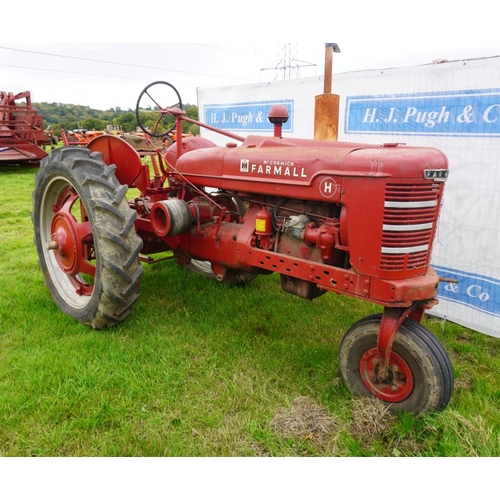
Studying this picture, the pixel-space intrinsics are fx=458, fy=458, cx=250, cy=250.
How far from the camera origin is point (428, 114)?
12.5 feet

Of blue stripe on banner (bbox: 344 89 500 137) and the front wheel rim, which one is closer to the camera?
the front wheel rim

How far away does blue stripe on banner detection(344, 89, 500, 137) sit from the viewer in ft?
11.4

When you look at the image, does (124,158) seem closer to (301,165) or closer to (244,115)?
(301,165)

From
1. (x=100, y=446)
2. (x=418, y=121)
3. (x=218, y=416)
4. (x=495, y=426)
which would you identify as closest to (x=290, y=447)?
(x=218, y=416)

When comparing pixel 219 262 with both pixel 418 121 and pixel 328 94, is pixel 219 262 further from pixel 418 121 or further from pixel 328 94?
pixel 418 121

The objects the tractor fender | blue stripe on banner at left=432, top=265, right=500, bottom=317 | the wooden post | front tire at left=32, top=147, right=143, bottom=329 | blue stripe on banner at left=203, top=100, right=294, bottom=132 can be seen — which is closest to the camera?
front tire at left=32, top=147, right=143, bottom=329

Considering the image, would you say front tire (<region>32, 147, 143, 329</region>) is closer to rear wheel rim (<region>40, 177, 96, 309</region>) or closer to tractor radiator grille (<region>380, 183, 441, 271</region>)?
rear wheel rim (<region>40, 177, 96, 309</region>)

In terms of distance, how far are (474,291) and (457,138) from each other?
49.3 inches

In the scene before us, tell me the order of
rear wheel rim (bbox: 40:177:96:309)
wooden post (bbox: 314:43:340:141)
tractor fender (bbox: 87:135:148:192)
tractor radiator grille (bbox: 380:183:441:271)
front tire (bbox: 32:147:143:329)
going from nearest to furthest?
tractor radiator grille (bbox: 380:183:441:271)
front tire (bbox: 32:147:143:329)
wooden post (bbox: 314:43:340:141)
rear wheel rim (bbox: 40:177:96:309)
tractor fender (bbox: 87:135:148:192)

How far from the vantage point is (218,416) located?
2.48 metres

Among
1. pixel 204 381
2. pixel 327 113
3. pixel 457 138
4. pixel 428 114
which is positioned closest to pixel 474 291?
pixel 457 138

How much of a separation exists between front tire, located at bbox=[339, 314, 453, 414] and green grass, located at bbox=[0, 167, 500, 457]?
0.09 metres

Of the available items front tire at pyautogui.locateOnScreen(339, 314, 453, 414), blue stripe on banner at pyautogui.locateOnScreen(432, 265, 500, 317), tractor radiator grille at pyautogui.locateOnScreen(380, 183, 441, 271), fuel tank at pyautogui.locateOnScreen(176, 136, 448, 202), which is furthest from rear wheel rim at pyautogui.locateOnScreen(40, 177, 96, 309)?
blue stripe on banner at pyautogui.locateOnScreen(432, 265, 500, 317)

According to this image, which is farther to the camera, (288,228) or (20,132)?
(20,132)
